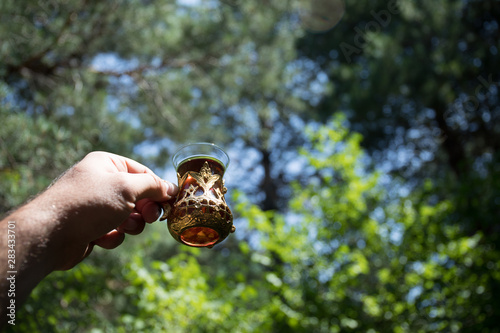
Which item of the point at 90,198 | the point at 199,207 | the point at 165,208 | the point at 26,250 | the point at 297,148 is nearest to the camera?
the point at 26,250

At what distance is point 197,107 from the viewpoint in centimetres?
926

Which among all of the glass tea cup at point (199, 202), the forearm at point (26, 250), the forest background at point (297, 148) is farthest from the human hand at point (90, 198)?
the forest background at point (297, 148)

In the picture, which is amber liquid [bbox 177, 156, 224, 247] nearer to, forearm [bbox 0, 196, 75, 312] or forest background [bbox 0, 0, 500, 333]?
forearm [bbox 0, 196, 75, 312]

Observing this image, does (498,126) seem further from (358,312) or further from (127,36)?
(127,36)

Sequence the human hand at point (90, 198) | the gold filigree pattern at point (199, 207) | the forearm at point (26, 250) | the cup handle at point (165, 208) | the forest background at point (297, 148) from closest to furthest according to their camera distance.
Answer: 1. the forearm at point (26, 250)
2. the human hand at point (90, 198)
3. the gold filigree pattern at point (199, 207)
4. the cup handle at point (165, 208)
5. the forest background at point (297, 148)

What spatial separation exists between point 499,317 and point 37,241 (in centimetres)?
510

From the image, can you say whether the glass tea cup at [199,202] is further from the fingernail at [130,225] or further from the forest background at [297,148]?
the forest background at [297,148]

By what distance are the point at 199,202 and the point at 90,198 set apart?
44 cm

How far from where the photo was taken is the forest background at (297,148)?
514 centimetres

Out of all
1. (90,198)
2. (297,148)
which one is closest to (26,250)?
(90,198)

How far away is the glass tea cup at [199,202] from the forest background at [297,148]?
249 centimetres

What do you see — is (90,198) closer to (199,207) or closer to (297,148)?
Answer: (199,207)

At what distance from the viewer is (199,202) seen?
1.81 meters

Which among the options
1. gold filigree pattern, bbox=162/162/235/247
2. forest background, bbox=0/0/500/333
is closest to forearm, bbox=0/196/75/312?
gold filigree pattern, bbox=162/162/235/247
